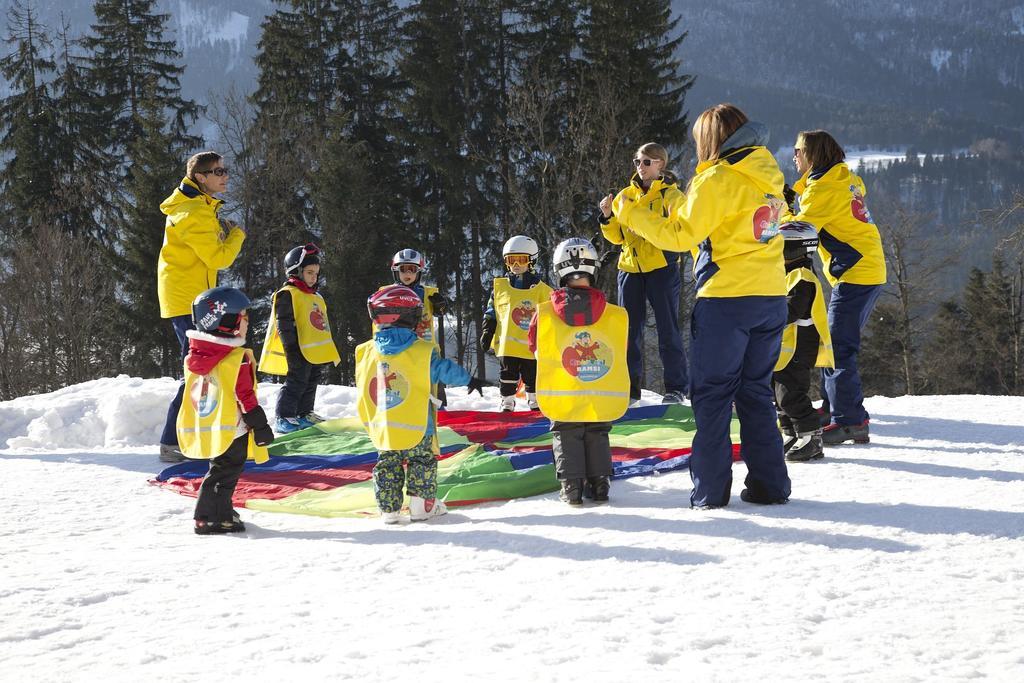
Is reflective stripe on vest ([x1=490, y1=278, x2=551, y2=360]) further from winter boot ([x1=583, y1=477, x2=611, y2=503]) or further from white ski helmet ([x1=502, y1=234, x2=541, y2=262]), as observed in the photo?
winter boot ([x1=583, y1=477, x2=611, y2=503])

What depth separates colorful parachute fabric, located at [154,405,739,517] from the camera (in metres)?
5.90

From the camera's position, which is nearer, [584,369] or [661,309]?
[584,369]

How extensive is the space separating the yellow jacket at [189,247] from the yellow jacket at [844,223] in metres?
4.66

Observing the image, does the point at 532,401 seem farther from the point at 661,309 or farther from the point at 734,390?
the point at 734,390

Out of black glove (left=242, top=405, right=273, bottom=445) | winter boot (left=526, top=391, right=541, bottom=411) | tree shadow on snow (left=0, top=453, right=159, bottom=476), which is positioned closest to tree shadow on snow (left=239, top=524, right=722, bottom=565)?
black glove (left=242, top=405, right=273, bottom=445)

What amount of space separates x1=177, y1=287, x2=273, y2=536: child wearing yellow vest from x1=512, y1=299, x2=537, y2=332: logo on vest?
410cm

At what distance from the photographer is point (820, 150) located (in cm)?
670

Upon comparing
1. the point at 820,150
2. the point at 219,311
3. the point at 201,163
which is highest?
the point at 201,163

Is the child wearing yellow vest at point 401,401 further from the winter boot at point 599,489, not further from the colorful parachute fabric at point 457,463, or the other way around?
the winter boot at point 599,489

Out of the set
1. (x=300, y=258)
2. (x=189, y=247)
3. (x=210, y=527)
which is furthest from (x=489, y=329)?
(x=210, y=527)

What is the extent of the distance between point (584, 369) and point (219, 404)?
2.25 metres

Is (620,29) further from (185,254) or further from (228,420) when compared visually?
(228,420)

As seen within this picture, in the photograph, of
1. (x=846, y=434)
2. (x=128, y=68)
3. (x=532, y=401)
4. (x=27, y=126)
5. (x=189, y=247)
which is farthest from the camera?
(x=128, y=68)

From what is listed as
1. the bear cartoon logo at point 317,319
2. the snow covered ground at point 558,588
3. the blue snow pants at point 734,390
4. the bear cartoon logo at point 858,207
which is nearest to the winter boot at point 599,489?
the snow covered ground at point 558,588
